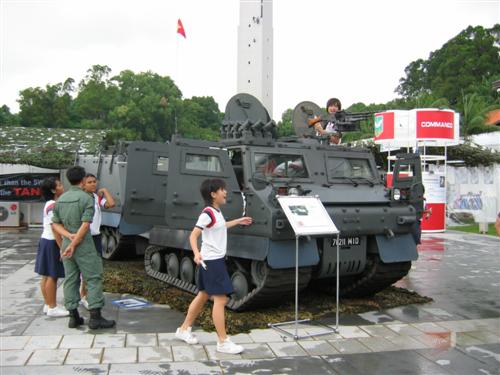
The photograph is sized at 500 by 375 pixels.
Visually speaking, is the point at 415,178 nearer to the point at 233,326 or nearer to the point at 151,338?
the point at 233,326

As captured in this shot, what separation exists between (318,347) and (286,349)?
0.35m

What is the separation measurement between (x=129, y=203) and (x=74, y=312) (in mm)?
3536

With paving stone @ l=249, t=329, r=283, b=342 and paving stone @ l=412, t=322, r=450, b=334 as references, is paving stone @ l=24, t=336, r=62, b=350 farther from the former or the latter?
paving stone @ l=412, t=322, r=450, b=334

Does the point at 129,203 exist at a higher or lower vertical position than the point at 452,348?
higher

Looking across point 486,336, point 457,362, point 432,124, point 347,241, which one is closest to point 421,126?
point 432,124

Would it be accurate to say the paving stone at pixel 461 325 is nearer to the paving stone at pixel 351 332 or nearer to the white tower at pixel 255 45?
the paving stone at pixel 351 332

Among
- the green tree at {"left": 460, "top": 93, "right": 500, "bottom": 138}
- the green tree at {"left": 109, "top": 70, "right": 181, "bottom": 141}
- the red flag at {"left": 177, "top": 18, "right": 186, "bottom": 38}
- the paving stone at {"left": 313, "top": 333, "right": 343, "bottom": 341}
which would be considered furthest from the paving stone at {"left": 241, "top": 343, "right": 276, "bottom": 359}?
the green tree at {"left": 109, "top": 70, "right": 181, "bottom": 141}

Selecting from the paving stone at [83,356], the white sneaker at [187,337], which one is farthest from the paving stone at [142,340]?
the paving stone at [83,356]

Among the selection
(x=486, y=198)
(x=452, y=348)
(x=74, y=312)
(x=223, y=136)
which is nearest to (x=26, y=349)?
(x=74, y=312)

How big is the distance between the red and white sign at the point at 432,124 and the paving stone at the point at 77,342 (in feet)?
48.6

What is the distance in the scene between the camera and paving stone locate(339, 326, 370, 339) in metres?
6.20

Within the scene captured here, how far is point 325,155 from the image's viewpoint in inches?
326

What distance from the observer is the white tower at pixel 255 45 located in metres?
30.9

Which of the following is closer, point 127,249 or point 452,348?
point 452,348
